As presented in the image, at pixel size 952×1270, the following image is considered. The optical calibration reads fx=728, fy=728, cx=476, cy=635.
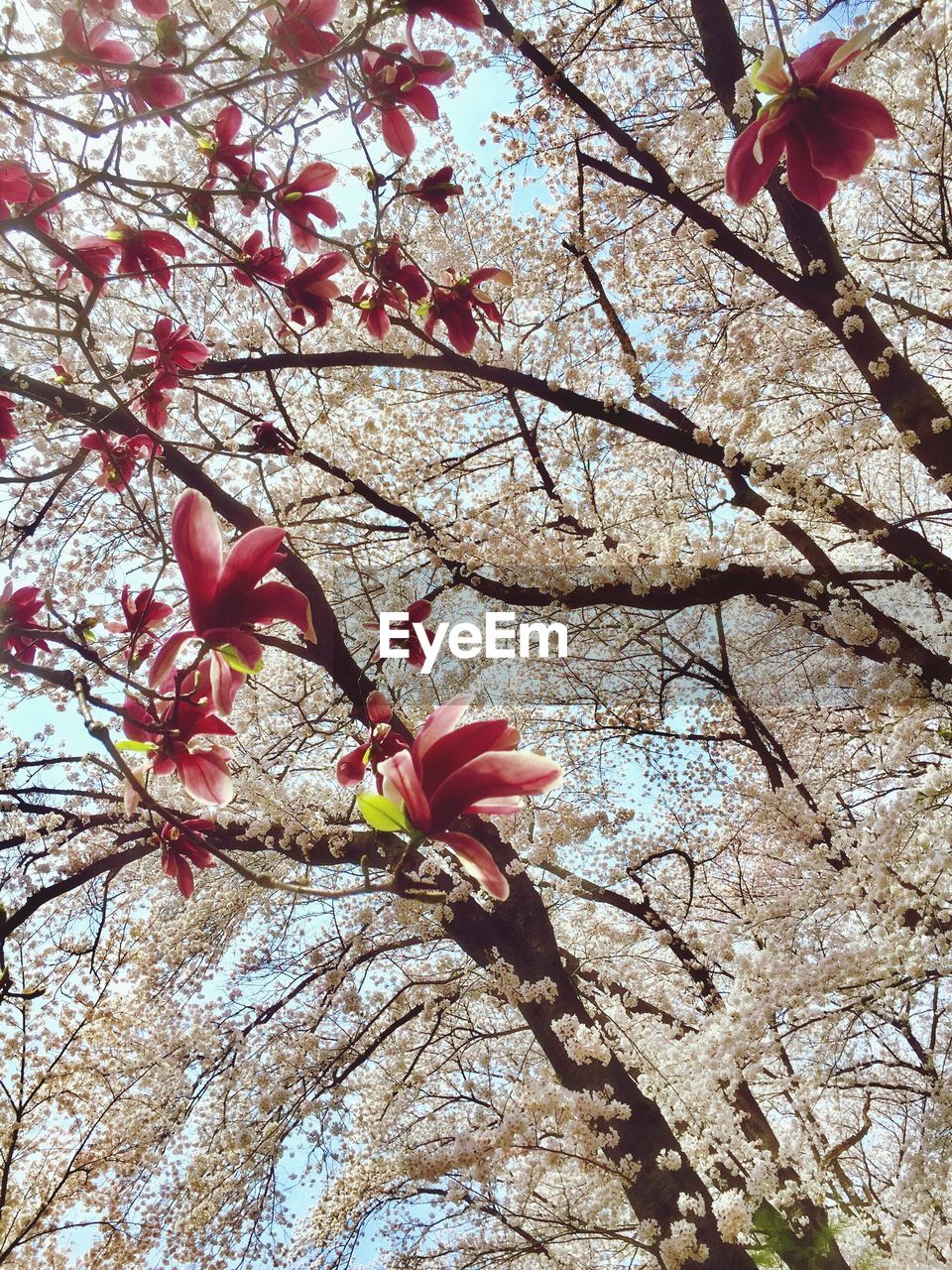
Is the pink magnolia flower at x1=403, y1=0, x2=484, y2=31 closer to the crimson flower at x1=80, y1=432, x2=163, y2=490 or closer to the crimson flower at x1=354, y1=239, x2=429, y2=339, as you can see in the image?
the crimson flower at x1=354, y1=239, x2=429, y2=339

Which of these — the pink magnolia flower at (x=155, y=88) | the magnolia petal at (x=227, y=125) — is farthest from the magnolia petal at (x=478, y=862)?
the magnolia petal at (x=227, y=125)

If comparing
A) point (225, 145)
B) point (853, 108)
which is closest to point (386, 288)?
point (225, 145)

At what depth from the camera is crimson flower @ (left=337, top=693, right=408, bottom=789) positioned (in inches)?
38.4

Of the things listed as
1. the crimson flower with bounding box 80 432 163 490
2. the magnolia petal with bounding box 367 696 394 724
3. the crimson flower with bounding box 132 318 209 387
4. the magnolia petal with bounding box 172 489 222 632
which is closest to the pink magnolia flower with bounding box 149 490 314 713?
the magnolia petal with bounding box 172 489 222 632

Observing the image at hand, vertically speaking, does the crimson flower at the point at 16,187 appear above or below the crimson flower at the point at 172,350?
below

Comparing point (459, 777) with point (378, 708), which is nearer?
point (459, 777)

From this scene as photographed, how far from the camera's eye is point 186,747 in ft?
2.86

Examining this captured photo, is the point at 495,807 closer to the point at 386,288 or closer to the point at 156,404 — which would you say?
the point at 386,288

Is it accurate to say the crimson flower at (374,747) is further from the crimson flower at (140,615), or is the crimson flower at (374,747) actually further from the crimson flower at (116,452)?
the crimson flower at (116,452)

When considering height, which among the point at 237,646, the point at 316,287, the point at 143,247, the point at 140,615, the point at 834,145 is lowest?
the point at 237,646

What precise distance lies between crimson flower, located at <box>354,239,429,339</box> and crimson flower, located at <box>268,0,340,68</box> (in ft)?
1.11

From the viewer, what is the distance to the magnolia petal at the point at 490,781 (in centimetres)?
60

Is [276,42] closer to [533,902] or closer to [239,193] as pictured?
[239,193]

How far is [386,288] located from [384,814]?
1154 mm
